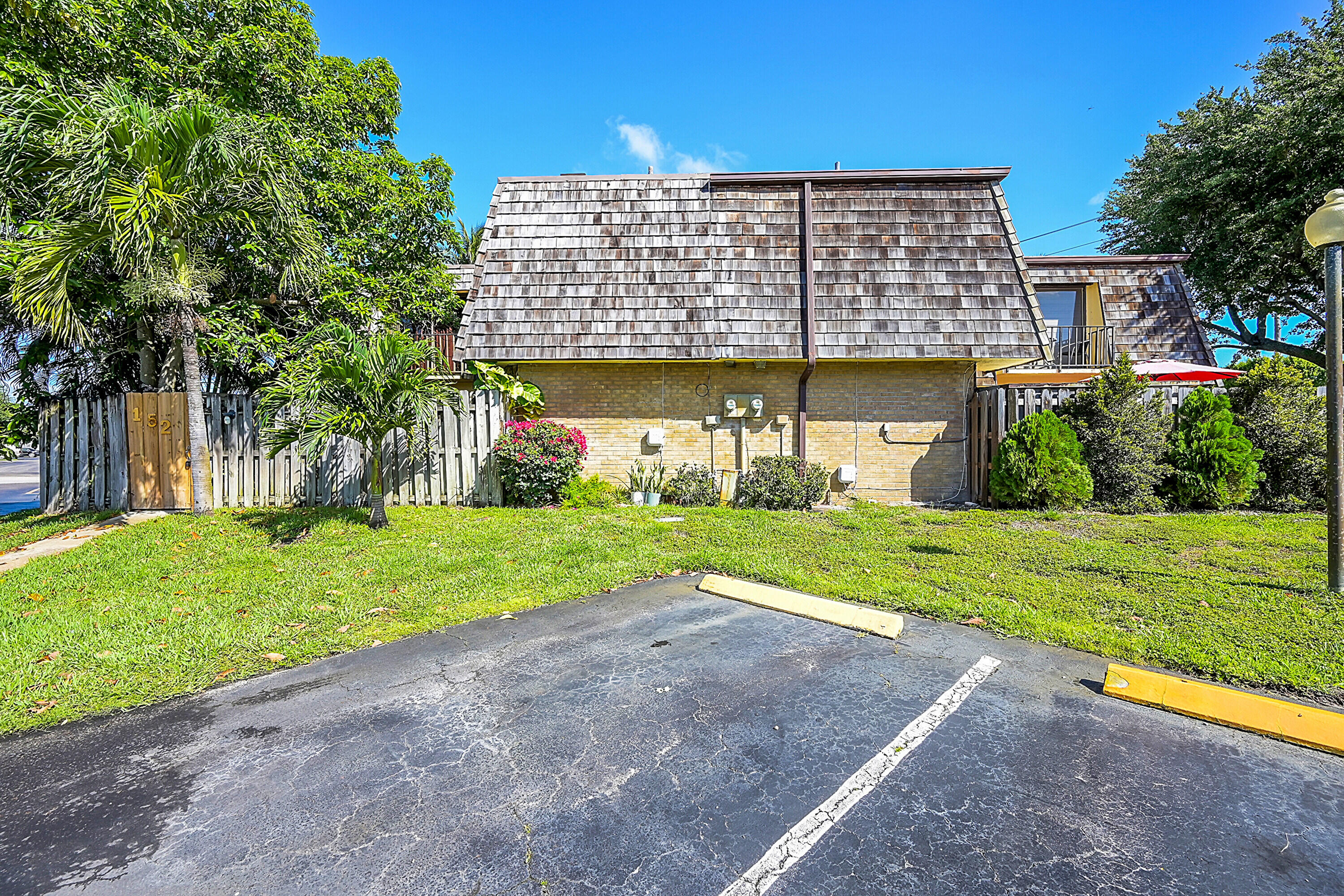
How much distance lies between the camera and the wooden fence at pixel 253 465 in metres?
9.65

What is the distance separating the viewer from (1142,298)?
15.3 m

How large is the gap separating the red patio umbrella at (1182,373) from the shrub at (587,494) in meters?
10.0

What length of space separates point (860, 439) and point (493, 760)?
964 cm

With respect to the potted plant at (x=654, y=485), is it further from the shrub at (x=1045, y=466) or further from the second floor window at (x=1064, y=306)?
the second floor window at (x=1064, y=306)

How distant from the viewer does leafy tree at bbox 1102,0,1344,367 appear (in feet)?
53.5

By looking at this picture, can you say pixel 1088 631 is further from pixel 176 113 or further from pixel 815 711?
pixel 176 113

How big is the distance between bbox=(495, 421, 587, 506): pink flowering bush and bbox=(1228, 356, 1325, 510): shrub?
10.9 meters

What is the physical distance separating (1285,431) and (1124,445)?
2.53m

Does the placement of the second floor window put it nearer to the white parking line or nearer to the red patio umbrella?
the red patio umbrella

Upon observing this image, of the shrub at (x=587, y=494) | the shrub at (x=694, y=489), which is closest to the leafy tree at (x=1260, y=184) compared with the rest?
the shrub at (x=694, y=489)

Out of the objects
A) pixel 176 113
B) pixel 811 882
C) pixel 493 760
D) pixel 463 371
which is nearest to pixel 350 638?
pixel 493 760

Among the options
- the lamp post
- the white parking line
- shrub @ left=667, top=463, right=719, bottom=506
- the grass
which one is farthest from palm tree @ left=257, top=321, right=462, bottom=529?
the lamp post

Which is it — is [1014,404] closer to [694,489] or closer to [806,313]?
[806,313]

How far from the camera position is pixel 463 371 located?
38.7 feet
